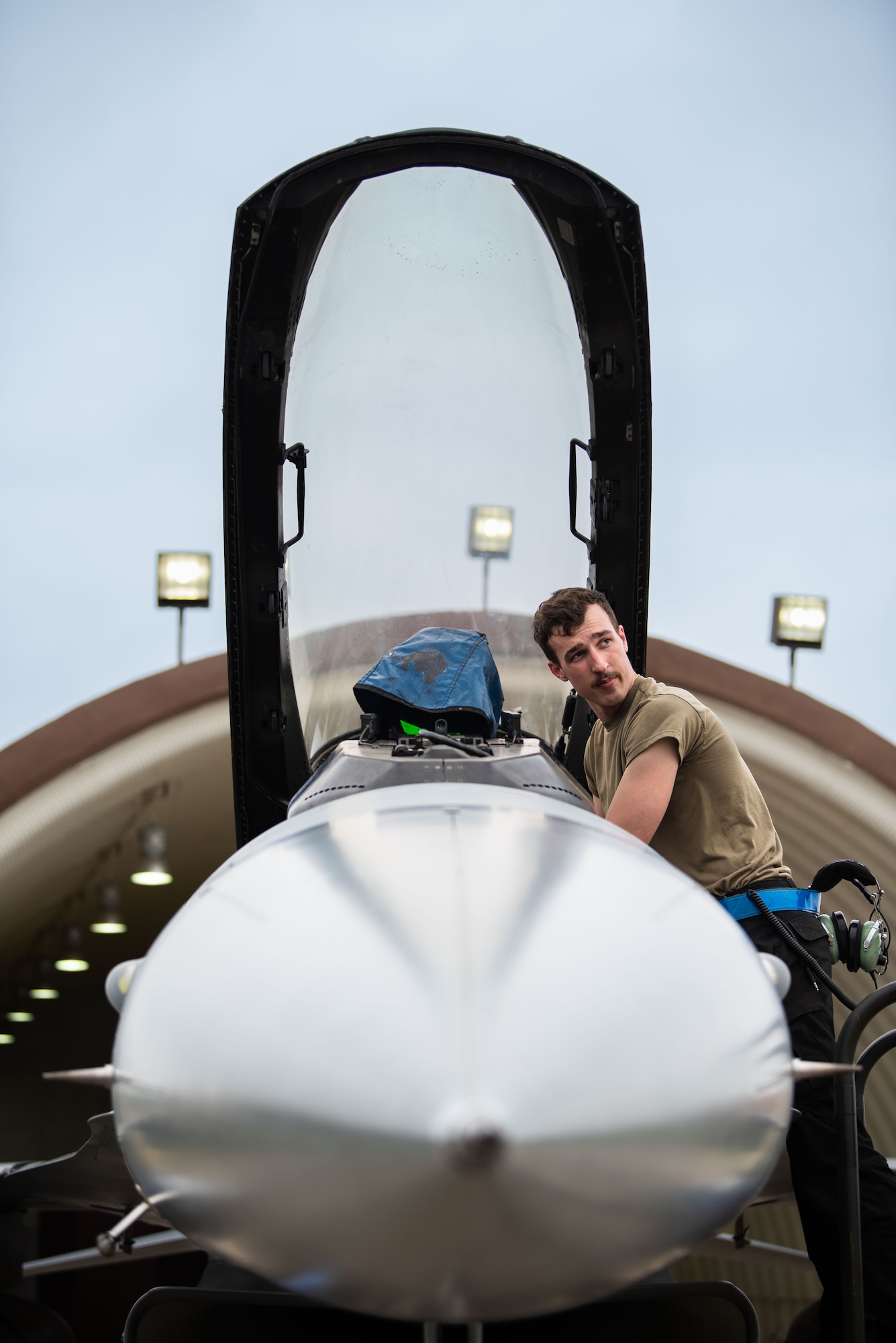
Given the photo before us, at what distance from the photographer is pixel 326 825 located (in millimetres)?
1739

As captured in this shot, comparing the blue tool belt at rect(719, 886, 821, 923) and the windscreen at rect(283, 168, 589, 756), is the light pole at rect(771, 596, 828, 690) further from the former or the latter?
the blue tool belt at rect(719, 886, 821, 923)

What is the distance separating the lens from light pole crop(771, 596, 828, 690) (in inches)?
409

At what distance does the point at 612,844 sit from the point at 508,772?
0.91m

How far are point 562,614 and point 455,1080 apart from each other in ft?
7.35

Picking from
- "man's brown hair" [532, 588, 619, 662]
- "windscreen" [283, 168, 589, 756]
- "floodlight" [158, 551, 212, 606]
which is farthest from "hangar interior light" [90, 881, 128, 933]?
"man's brown hair" [532, 588, 619, 662]

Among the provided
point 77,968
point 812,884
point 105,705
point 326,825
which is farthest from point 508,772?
point 77,968

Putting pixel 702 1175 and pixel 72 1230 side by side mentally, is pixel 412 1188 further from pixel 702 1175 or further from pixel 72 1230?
pixel 72 1230

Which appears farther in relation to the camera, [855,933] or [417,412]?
[417,412]

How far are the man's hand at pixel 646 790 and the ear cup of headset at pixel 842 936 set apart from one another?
0.66 m

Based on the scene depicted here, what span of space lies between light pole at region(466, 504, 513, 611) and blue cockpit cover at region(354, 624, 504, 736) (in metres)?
0.55

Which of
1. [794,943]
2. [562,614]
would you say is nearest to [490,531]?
[562,614]

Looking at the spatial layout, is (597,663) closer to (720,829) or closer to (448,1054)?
(720,829)

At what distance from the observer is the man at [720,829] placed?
2605 mm

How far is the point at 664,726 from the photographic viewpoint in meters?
2.96
